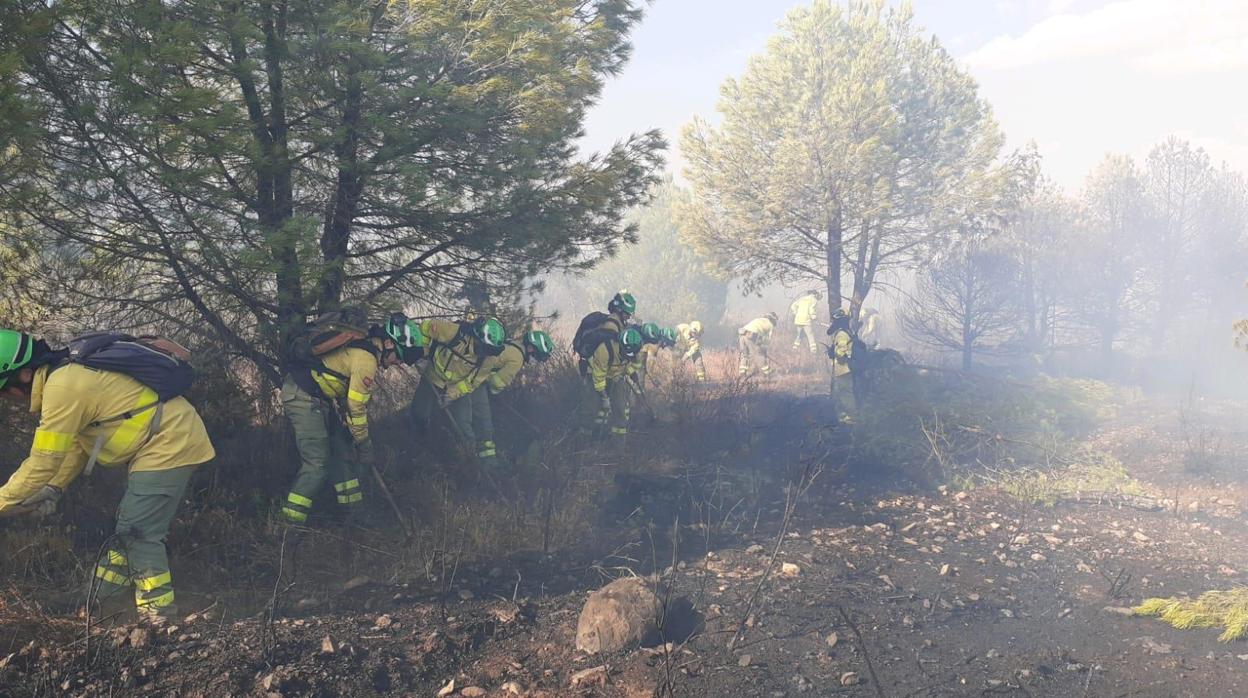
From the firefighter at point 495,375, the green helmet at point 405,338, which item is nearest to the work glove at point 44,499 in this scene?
the green helmet at point 405,338

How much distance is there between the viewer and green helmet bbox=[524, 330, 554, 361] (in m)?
7.43

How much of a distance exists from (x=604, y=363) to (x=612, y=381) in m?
0.37

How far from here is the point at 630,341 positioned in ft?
27.0

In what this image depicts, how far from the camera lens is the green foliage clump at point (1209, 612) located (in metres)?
4.39

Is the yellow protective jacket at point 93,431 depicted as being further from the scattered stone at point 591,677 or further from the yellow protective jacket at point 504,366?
the yellow protective jacket at point 504,366

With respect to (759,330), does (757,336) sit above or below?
below

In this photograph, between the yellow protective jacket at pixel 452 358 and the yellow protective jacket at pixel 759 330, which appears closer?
the yellow protective jacket at pixel 452 358

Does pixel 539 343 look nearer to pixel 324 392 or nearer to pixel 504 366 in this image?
pixel 504 366

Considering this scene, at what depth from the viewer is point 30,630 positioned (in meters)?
3.69

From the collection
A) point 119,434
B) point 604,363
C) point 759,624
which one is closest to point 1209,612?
point 759,624

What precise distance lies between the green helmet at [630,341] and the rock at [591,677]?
15.7 feet

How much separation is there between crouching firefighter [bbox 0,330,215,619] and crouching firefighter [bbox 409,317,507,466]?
9.53ft

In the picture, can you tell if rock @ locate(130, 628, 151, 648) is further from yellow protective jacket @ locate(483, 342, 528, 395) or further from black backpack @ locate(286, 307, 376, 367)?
yellow protective jacket @ locate(483, 342, 528, 395)

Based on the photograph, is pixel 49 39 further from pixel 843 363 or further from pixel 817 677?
pixel 843 363
